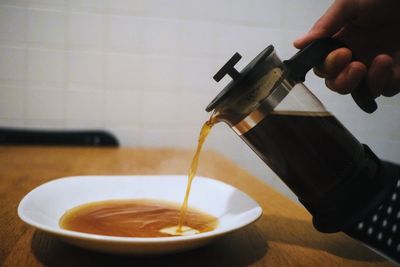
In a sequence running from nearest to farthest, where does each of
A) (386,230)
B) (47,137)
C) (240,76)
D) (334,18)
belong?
(240,76) < (334,18) < (386,230) < (47,137)

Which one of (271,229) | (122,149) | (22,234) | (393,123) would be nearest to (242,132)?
(271,229)

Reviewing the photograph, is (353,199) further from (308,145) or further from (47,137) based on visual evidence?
(47,137)

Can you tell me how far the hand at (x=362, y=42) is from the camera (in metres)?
0.52

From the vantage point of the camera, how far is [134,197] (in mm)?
688

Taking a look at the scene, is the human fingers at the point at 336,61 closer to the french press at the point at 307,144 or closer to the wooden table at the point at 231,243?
the french press at the point at 307,144

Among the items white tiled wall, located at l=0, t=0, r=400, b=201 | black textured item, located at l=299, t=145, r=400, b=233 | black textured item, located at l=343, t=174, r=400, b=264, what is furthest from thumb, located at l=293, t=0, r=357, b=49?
white tiled wall, located at l=0, t=0, r=400, b=201

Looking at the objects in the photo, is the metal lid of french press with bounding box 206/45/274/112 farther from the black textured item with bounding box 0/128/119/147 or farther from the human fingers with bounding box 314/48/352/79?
the black textured item with bounding box 0/128/119/147

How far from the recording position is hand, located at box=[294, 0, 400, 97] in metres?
0.52

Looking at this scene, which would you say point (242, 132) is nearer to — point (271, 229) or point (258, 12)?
point (271, 229)

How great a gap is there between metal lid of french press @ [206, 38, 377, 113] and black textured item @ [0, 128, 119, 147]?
0.96m

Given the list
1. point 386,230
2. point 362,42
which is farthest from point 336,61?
point 386,230

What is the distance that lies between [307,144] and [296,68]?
10 centimetres

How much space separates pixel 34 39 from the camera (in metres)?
1.30

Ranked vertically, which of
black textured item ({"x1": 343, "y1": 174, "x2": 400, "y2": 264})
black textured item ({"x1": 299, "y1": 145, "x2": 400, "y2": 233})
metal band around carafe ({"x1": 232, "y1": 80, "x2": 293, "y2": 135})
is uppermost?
metal band around carafe ({"x1": 232, "y1": 80, "x2": 293, "y2": 135})
